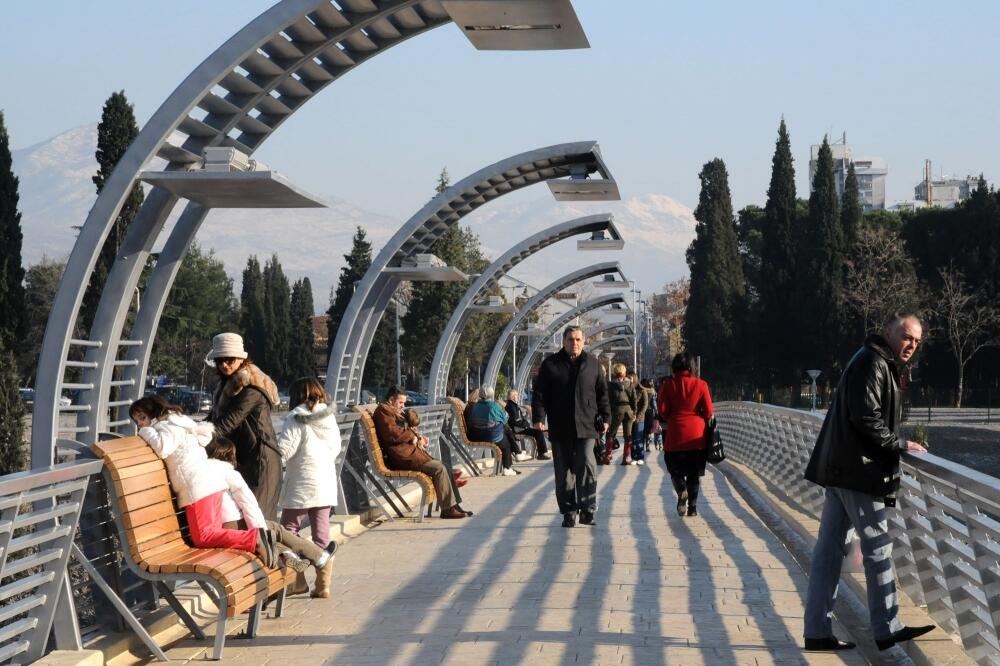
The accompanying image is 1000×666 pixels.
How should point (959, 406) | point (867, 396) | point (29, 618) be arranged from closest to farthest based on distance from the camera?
point (29, 618) < point (867, 396) < point (959, 406)

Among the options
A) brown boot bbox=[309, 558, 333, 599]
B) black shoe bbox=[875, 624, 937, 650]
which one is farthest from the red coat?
black shoe bbox=[875, 624, 937, 650]

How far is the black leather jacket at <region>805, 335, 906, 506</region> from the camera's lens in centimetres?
705

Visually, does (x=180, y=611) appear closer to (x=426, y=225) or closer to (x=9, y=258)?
(x=426, y=225)

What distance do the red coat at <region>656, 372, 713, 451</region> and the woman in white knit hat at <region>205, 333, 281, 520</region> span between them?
6280mm

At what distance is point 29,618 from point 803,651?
3.65 meters

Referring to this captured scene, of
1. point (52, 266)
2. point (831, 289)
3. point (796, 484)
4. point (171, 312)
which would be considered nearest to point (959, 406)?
point (831, 289)

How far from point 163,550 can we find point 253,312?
116 meters

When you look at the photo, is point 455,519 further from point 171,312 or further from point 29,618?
point 171,312

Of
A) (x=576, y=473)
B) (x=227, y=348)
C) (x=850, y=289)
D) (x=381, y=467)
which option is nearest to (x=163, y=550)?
(x=227, y=348)

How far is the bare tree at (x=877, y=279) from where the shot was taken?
2721 inches

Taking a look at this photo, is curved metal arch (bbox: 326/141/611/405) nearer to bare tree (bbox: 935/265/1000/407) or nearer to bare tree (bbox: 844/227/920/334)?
bare tree (bbox: 844/227/920/334)

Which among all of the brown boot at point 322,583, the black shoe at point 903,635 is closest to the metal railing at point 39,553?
the brown boot at point 322,583

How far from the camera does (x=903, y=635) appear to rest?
7203mm

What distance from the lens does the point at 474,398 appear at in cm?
2312
